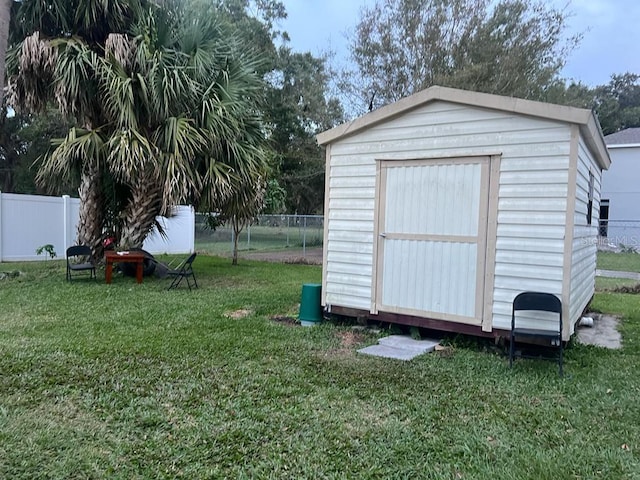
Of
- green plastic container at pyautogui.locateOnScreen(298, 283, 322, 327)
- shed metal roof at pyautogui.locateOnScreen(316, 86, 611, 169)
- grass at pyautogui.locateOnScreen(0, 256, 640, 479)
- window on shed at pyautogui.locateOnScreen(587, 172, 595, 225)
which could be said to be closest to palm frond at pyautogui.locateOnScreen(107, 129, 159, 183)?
grass at pyautogui.locateOnScreen(0, 256, 640, 479)

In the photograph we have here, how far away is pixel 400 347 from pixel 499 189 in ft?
6.21

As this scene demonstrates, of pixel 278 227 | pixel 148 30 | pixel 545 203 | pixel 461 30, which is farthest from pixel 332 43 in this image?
pixel 545 203

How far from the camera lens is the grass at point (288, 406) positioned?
257cm

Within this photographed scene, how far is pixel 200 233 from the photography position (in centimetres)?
1652

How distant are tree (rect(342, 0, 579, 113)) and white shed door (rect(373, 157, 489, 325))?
10152mm

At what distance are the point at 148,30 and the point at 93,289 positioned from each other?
467cm

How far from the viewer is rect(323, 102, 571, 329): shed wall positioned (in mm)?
4441

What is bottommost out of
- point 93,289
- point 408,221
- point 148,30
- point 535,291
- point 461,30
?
point 93,289

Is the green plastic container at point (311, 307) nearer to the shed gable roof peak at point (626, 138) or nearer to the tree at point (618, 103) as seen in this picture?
the shed gable roof peak at point (626, 138)

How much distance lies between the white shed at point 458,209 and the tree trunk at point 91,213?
5.76m

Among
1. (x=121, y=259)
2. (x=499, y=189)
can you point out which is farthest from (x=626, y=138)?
(x=121, y=259)

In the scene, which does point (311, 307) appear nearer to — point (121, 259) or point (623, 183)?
point (121, 259)

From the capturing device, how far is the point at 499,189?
4695 millimetres

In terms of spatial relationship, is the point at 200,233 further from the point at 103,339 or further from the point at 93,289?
the point at 103,339
